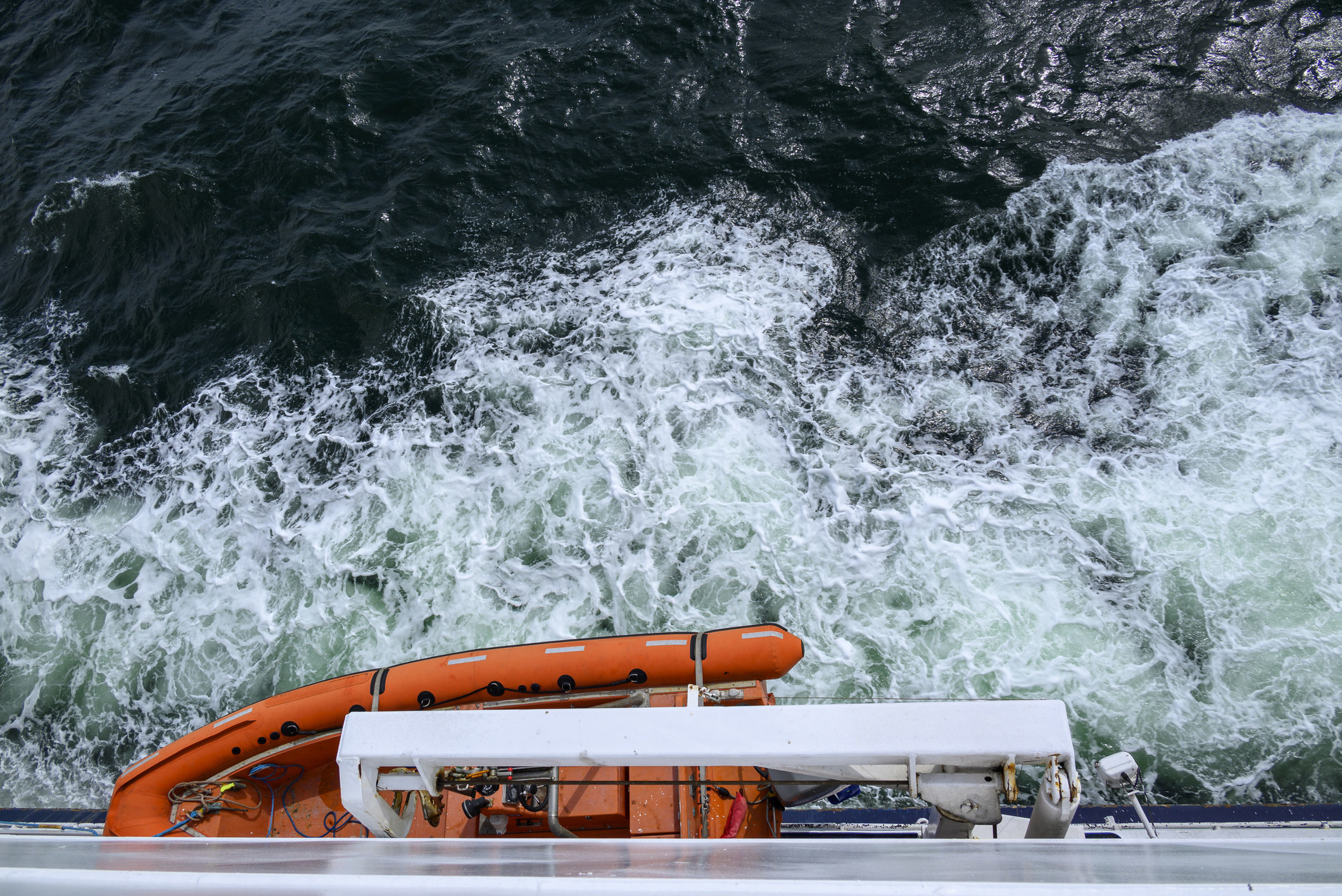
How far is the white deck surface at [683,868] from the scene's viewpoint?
123 inches

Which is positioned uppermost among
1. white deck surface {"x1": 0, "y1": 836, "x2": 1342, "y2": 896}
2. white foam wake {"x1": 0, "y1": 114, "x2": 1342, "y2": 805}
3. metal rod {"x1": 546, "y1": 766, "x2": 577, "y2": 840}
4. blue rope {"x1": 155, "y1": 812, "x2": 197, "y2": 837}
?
white foam wake {"x1": 0, "y1": 114, "x2": 1342, "y2": 805}

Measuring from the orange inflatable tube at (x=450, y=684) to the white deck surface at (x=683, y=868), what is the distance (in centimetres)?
161

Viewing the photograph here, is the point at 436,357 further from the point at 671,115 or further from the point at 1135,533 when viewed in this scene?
the point at 1135,533

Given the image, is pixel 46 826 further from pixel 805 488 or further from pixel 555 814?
pixel 805 488

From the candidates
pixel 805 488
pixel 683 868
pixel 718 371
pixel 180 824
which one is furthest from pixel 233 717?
pixel 718 371

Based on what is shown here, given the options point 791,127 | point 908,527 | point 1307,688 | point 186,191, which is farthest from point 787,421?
point 186,191

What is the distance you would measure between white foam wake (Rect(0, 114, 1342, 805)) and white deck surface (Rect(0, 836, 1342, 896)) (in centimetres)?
279

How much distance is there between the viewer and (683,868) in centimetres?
359

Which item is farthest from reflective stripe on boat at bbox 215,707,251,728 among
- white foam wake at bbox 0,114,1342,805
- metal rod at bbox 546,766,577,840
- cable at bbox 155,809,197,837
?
metal rod at bbox 546,766,577,840

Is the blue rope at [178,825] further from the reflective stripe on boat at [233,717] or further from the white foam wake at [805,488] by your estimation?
the white foam wake at [805,488]

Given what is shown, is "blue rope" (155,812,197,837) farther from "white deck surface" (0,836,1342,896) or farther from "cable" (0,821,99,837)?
"white deck surface" (0,836,1342,896)

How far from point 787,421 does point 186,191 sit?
8.95m

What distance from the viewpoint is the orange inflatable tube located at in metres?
5.94

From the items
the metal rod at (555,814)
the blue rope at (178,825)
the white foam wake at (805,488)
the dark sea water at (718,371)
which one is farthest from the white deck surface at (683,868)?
the dark sea water at (718,371)
